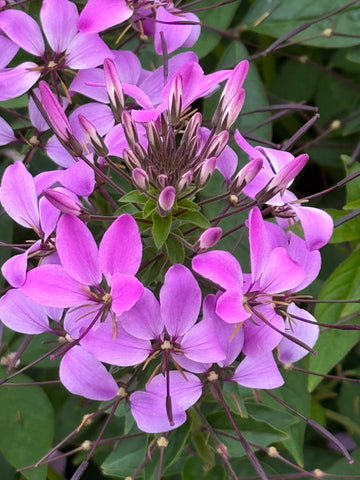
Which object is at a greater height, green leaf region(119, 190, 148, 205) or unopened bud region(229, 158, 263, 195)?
unopened bud region(229, 158, 263, 195)

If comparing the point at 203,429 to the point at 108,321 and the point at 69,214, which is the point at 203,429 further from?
the point at 69,214

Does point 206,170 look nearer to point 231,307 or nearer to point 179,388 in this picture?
point 231,307

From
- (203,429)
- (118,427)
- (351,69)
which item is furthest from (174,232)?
(351,69)

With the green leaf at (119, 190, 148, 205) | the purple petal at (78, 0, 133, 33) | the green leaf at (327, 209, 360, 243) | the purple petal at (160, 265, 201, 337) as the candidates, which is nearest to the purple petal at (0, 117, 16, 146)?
the purple petal at (78, 0, 133, 33)

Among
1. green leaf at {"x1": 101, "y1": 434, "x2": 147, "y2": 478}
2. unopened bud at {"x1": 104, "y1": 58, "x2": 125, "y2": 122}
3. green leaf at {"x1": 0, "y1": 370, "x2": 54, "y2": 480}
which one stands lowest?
green leaf at {"x1": 0, "y1": 370, "x2": 54, "y2": 480}

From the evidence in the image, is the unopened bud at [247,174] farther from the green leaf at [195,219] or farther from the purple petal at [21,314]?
the purple petal at [21,314]

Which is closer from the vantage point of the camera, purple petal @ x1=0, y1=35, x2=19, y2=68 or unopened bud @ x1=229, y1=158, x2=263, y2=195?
unopened bud @ x1=229, y1=158, x2=263, y2=195

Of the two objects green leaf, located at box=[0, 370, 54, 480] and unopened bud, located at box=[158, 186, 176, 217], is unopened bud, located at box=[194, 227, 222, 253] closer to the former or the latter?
unopened bud, located at box=[158, 186, 176, 217]
